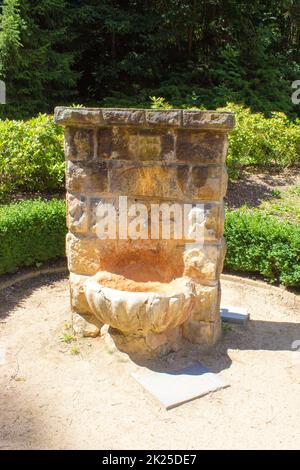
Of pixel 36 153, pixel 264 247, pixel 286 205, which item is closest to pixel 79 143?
pixel 264 247

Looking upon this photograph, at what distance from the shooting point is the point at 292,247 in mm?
6039

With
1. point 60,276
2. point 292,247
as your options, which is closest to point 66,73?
point 60,276

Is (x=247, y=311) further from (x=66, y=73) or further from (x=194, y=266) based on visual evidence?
(x=66, y=73)

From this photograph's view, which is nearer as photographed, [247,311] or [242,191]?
[247,311]

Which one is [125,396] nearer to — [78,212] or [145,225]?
[145,225]

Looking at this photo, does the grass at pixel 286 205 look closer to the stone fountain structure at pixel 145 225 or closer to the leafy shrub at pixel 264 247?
the leafy shrub at pixel 264 247

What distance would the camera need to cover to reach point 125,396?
3979mm

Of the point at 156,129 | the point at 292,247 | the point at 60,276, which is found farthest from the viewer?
the point at 60,276

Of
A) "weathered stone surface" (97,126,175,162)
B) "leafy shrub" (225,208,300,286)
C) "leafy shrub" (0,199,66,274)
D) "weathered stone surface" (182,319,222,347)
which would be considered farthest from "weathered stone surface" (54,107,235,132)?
"leafy shrub" (225,208,300,286)

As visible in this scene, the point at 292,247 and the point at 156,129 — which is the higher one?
the point at 156,129

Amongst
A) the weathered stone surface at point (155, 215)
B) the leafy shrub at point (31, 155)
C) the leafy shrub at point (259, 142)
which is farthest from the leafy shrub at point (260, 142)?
the weathered stone surface at point (155, 215)

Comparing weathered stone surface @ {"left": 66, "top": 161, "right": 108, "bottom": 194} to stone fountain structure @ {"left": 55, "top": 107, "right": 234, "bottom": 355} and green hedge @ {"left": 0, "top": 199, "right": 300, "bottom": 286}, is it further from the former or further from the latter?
green hedge @ {"left": 0, "top": 199, "right": 300, "bottom": 286}

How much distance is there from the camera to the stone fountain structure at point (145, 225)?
411 centimetres
